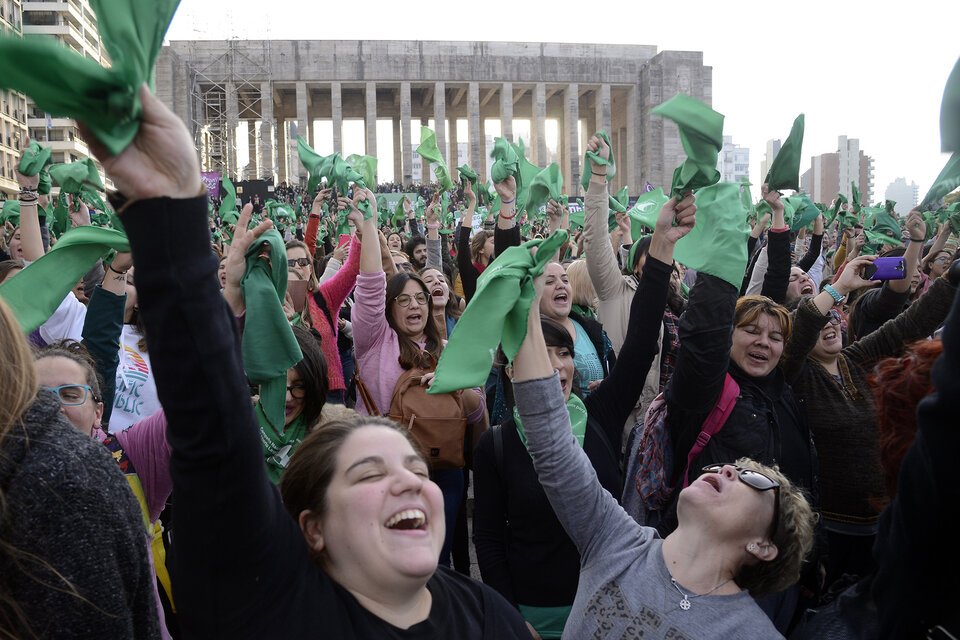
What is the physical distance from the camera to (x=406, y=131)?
44.9 m

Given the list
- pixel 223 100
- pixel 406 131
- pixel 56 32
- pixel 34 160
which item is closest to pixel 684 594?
pixel 34 160

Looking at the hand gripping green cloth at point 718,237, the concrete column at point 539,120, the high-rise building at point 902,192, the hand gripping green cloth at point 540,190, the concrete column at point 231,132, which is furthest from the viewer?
the concrete column at point 539,120

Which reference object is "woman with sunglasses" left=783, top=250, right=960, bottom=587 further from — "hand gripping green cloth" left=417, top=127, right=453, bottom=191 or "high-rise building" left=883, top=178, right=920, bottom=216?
"high-rise building" left=883, top=178, right=920, bottom=216

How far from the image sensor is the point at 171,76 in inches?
1431

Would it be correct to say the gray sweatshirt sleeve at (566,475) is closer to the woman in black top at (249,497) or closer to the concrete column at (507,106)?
the woman in black top at (249,497)

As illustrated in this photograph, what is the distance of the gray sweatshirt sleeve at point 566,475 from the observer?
179cm

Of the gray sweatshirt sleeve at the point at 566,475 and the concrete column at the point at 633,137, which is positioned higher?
the concrete column at the point at 633,137

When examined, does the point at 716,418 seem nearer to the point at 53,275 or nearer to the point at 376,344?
the point at 376,344

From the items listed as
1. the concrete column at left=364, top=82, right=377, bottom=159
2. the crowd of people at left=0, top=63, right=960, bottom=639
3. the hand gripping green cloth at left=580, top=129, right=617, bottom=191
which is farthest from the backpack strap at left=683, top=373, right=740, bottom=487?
the concrete column at left=364, top=82, right=377, bottom=159

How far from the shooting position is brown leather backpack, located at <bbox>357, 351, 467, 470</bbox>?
3.20 m

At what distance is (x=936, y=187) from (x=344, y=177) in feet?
10.1

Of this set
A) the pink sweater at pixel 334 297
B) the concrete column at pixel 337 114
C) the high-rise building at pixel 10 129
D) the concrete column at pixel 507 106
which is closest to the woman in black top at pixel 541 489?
the pink sweater at pixel 334 297

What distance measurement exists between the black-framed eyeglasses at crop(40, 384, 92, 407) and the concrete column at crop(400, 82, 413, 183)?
41145mm

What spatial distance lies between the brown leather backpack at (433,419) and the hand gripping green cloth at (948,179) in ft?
6.83
